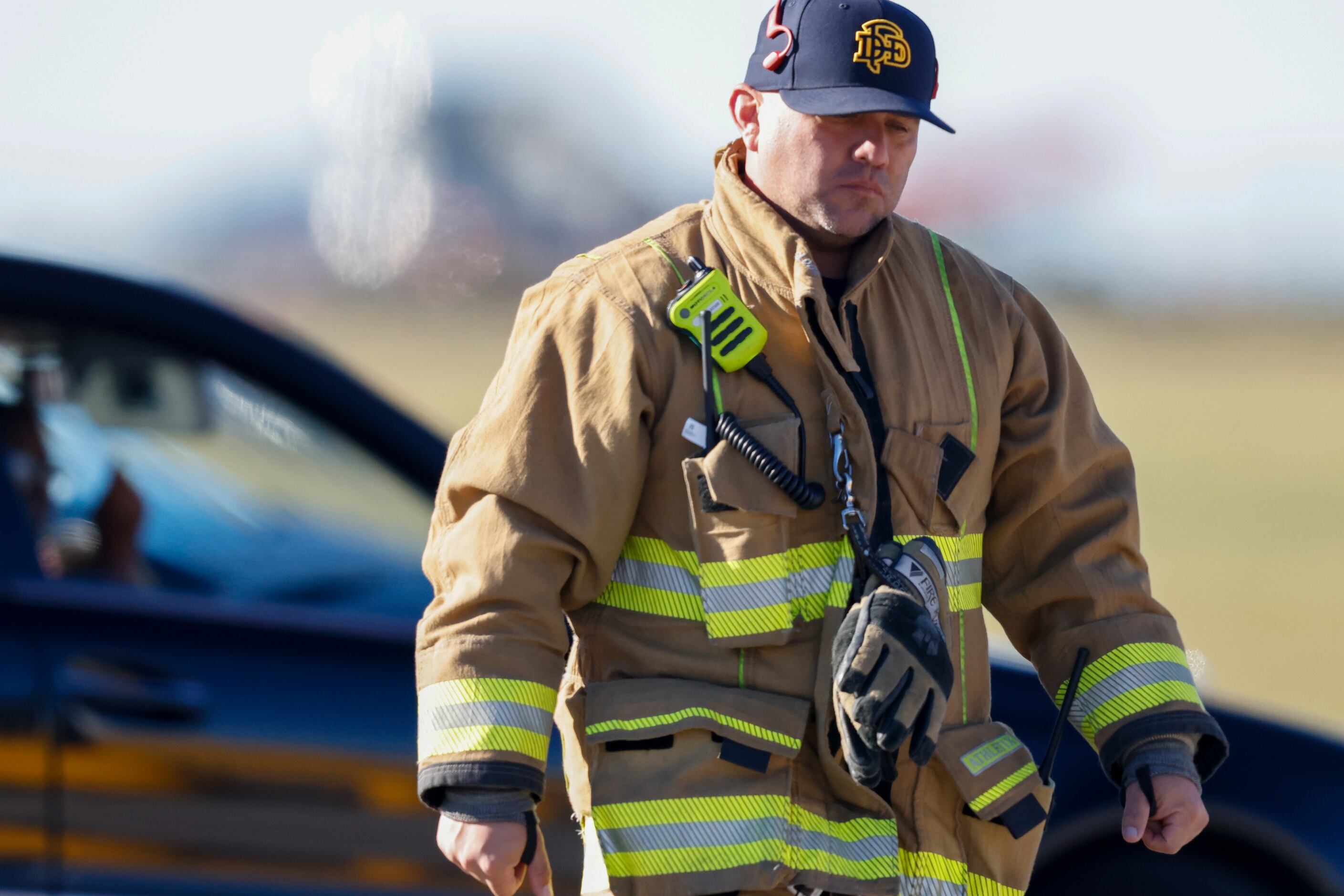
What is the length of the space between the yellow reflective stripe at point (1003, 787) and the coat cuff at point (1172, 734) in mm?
123

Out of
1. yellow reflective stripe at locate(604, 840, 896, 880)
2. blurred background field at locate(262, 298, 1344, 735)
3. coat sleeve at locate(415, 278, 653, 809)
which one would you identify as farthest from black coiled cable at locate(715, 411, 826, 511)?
blurred background field at locate(262, 298, 1344, 735)

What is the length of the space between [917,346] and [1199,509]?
8930 millimetres

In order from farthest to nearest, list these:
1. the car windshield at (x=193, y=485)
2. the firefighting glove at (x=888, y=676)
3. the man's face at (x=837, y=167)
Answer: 1. the car windshield at (x=193, y=485)
2. the man's face at (x=837, y=167)
3. the firefighting glove at (x=888, y=676)

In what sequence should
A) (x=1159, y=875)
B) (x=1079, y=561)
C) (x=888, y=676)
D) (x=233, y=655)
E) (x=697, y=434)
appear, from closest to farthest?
(x=888, y=676) < (x=697, y=434) < (x=1079, y=561) < (x=233, y=655) < (x=1159, y=875)

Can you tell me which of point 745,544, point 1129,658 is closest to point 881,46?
point 745,544

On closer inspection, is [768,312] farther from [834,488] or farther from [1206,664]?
[1206,664]

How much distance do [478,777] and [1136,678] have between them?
919mm

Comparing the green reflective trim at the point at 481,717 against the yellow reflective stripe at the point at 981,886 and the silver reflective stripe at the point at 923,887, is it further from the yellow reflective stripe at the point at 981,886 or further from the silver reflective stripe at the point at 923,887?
the yellow reflective stripe at the point at 981,886

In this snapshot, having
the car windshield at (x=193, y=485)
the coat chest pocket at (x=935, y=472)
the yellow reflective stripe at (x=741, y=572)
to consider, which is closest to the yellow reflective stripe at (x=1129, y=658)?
the coat chest pocket at (x=935, y=472)

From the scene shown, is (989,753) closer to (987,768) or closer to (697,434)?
(987,768)

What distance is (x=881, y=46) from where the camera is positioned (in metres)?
2.14

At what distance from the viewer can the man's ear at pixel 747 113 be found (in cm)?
224

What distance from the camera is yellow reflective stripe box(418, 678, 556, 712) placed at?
6.51ft

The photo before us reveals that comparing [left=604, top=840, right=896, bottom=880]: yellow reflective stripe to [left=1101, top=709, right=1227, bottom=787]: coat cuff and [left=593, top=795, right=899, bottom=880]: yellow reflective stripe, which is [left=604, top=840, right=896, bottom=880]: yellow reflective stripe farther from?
[left=1101, top=709, right=1227, bottom=787]: coat cuff
